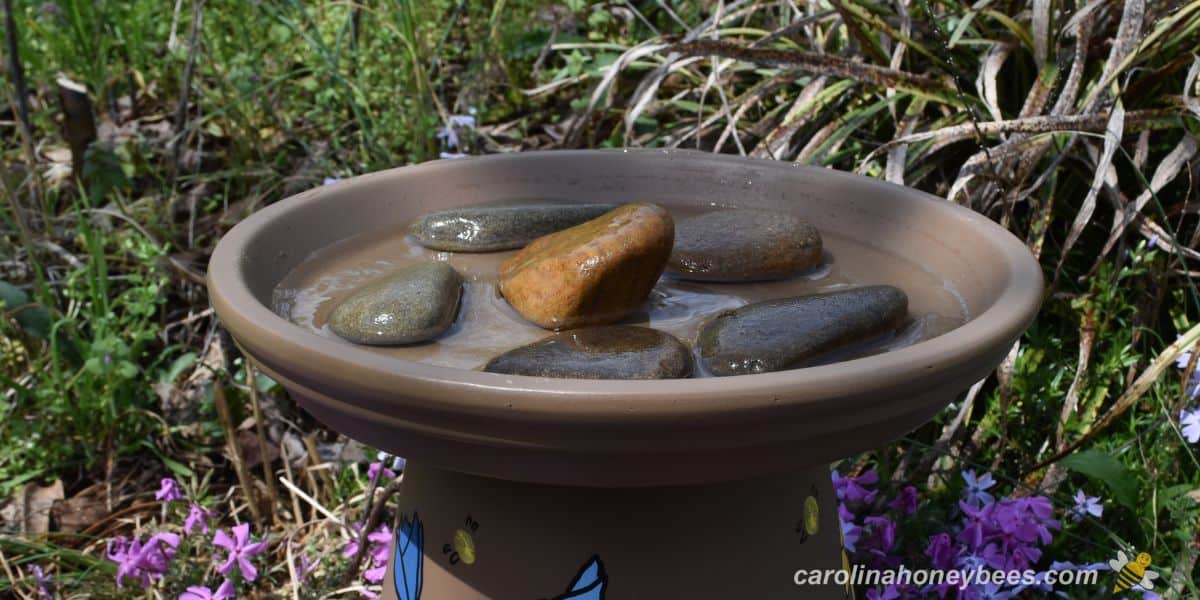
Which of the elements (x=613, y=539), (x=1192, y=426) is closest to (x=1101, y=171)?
→ (x=1192, y=426)

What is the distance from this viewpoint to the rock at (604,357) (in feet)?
4.16

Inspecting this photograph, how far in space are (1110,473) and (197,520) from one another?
1.88 meters

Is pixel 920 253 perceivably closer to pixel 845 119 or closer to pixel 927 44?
pixel 845 119

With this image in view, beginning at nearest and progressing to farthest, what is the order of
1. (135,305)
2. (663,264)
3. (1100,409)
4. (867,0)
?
(663,264)
(1100,409)
(135,305)
(867,0)

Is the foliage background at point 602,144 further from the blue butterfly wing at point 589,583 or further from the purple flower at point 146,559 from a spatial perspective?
the blue butterfly wing at point 589,583

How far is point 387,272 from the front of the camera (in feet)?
5.42

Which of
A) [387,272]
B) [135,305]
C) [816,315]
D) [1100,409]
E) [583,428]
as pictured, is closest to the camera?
[583,428]

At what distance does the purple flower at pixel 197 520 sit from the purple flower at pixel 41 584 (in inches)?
10.9

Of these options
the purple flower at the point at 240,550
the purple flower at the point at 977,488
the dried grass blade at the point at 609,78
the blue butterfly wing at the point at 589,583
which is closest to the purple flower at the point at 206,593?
the purple flower at the point at 240,550

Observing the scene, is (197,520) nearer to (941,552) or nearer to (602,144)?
(941,552)

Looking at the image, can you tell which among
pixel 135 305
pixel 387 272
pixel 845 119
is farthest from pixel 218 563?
pixel 845 119

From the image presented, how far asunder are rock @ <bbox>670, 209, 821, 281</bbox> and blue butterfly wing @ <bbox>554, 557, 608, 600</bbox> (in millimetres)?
469

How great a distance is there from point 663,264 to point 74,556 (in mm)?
1559

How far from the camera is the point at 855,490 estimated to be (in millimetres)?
2256
